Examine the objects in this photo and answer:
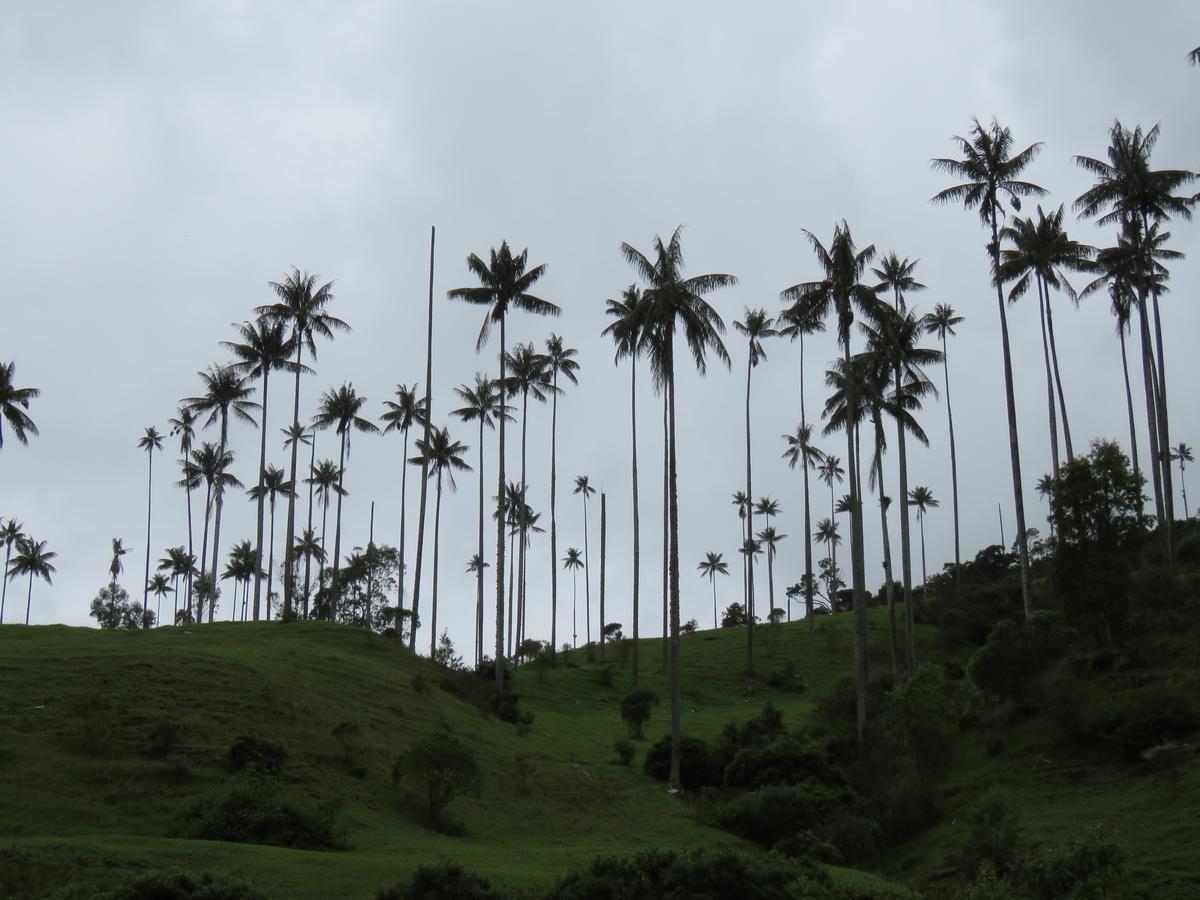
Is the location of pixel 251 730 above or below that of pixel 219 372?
below

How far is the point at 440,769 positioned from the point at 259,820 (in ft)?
22.9

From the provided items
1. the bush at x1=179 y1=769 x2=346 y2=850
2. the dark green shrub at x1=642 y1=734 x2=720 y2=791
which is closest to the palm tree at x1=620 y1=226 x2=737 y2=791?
the dark green shrub at x1=642 y1=734 x2=720 y2=791

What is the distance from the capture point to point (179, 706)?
34750mm

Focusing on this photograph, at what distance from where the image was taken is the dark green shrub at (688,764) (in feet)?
137

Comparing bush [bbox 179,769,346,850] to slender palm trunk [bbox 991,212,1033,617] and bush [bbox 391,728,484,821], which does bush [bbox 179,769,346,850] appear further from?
slender palm trunk [bbox 991,212,1033,617]

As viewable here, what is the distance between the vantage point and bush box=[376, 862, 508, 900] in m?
20.6

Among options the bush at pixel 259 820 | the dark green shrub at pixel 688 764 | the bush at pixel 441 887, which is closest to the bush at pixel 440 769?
the bush at pixel 259 820

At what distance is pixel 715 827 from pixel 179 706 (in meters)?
19.2

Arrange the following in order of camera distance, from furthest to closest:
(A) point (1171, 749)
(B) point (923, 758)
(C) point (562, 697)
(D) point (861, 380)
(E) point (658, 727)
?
(C) point (562, 697)
(E) point (658, 727)
(D) point (861, 380)
(B) point (923, 758)
(A) point (1171, 749)

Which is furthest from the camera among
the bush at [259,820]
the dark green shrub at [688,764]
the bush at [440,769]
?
the dark green shrub at [688,764]

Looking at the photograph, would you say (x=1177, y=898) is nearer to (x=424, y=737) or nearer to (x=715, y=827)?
(x=715, y=827)

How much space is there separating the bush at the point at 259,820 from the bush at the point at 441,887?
6998 millimetres

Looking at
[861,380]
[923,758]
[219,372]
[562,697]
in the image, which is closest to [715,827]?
[923,758]

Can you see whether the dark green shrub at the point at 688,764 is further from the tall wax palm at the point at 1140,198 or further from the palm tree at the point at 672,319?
the tall wax palm at the point at 1140,198
